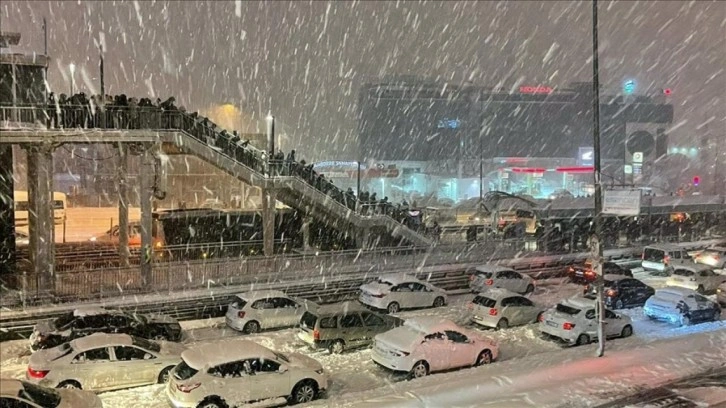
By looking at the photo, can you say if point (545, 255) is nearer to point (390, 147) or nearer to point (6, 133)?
point (6, 133)

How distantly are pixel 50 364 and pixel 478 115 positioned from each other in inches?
3848

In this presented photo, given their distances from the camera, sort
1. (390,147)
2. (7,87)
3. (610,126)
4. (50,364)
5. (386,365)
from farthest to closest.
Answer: (610,126)
(390,147)
(7,87)
(386,365)
(50,364)

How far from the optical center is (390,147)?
102 metres

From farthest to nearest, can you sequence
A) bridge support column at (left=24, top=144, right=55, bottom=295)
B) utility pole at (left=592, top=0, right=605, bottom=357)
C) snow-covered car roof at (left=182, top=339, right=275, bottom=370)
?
bridge support column at (left=24, top=144, right=55, bottom=295) → utility pole at (left=592, top=0, right=605, bottom=357) → snow-covered car roof at (left=182, top=339, right=275, bottom=370)

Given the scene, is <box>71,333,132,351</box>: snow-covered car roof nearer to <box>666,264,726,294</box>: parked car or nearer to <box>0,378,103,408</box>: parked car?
<box>0,378,103,408</box>: parked car

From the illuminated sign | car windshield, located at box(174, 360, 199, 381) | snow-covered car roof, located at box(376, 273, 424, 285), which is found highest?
the illuminated sign

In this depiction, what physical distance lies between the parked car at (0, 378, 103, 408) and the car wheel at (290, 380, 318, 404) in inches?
146

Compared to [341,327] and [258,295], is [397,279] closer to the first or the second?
[258,295]

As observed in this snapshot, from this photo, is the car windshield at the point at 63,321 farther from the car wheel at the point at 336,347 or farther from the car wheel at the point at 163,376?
the car wheel at the point at 336,347

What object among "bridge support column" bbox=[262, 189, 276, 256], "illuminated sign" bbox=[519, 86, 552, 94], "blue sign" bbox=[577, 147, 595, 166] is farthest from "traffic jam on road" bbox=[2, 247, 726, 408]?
"illuminated sign" bbox=[519, 86, 552, 94]

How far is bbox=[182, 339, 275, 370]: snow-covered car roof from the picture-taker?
1179 centimetres

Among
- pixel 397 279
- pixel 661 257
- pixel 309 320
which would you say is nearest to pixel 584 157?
pixel 661 257

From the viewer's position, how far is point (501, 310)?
18.8 meters

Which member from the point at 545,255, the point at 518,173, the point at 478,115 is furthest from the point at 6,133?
the point at 478,115
